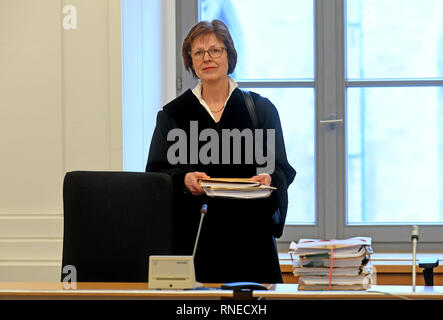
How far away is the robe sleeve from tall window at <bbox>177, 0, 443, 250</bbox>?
1352 millimetres

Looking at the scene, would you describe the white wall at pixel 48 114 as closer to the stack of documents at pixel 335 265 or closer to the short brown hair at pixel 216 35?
the short brown hair at pixel 216 35

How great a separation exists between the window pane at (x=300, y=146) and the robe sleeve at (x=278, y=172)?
1.34 meters

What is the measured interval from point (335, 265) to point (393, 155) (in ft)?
7.70

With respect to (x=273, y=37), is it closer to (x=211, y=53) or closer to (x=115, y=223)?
(x=211, y=53)

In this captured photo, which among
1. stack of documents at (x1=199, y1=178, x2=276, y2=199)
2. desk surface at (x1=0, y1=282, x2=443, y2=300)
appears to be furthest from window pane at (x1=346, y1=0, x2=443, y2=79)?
desk surface at (x1=0, y1=282, x2=443, y2=300)

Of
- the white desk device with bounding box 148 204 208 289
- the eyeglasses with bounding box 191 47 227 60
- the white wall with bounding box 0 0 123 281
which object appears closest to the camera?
the white desk device with bounding box 148 204 208 289

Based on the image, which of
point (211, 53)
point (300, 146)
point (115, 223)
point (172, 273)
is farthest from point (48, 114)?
point (172, 273)

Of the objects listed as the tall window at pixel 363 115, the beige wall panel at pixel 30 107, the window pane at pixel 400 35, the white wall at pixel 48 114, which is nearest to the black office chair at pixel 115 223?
the white wall at pixel 48 114

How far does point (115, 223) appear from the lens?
241 centimetres

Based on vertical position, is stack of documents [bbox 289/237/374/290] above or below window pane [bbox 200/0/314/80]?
below

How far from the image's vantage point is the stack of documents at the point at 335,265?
1877 millimetres

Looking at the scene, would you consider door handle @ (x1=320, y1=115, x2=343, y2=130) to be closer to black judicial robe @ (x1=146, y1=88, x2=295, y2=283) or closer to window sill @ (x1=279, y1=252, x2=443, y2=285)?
window sill @ (x1=279, y1=252, x2=443, y2=285)

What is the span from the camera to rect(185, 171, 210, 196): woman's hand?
2.49 m

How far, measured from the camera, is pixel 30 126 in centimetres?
350
